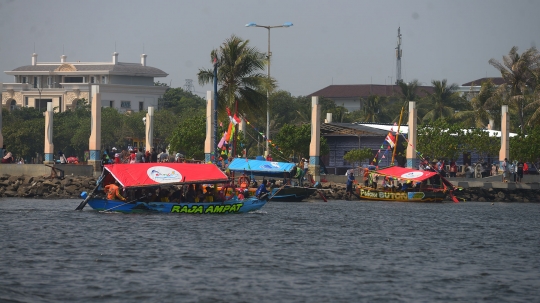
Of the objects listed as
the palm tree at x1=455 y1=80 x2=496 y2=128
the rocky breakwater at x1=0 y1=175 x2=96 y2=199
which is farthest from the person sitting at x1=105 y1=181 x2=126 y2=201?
the palm tree at x1=455 y1=80 x2=496 y2=128

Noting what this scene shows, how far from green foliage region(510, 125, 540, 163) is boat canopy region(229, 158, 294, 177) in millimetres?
23900

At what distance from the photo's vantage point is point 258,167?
157ft

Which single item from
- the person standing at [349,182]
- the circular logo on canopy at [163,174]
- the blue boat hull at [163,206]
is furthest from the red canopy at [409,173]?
the circular logo on canopy at [163,174]

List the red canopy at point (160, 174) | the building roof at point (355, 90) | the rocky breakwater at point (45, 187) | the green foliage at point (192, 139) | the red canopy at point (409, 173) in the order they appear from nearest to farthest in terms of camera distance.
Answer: the red canopy at point (160, 174) → the rocky breakwater at point (45, 187) → the red canopy at point (409, 173) → the green foliage at point (192, 139) → the building roof at point (355, 90)

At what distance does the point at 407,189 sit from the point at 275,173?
30.5 feet

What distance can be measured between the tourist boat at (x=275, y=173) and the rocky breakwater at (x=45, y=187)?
8.17m

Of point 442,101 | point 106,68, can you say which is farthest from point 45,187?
point 106,68

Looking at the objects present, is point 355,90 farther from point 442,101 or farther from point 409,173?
point 409,173

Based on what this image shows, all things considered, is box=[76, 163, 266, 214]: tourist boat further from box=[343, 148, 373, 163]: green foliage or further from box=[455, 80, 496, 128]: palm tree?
box=[455, 80, 496, 128]: palm tree

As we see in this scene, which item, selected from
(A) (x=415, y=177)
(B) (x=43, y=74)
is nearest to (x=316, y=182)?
(A) (x=415, y=177)

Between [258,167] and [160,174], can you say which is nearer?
[160,174]

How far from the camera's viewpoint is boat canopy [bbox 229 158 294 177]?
4738cm

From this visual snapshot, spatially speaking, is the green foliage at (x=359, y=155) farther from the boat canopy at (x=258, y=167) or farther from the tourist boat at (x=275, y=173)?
the boat canopy at (x=258, y=167)

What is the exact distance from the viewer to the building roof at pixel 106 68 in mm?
126250
